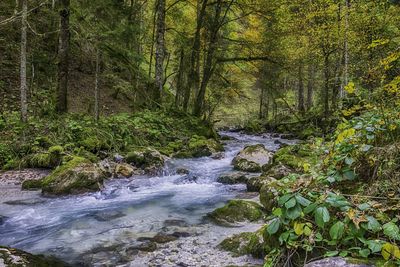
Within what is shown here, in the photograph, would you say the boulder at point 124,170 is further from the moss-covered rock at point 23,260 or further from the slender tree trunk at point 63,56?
the moss-covered rock at point 23,260

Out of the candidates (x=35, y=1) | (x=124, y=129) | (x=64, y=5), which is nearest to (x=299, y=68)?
(x=124, y=129)

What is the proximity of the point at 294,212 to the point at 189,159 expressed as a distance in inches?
385

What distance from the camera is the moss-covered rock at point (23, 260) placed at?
443cm

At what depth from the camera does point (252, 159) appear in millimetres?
12281

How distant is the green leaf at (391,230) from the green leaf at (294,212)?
0.75m

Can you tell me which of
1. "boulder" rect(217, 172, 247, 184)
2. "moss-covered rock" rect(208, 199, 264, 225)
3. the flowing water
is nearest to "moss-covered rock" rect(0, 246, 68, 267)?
the flowing water

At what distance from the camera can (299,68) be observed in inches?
704

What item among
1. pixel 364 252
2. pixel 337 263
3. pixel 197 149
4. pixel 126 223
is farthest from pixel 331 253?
pixel 197 149

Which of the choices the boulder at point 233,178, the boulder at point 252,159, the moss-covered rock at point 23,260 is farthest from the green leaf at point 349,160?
the boulder at point 252,159

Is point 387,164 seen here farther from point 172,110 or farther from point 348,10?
point 172,110

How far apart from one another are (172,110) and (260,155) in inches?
246

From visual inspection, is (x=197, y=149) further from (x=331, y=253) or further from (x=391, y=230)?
(x=391, y=230)

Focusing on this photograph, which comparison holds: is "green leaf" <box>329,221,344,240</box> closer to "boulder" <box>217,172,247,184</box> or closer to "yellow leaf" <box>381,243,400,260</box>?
"yellow leaf" <box>381,243,400,260</box>

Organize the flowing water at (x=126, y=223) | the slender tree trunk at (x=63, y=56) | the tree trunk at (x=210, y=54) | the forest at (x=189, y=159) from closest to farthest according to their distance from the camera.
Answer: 1. the forest at (x=189, y=159)
2. the flowing water at (x=126, y=223)
3. the slender tree trunk at (x=63, y=56)
4. the tree trunk at (x=210, y=54)
